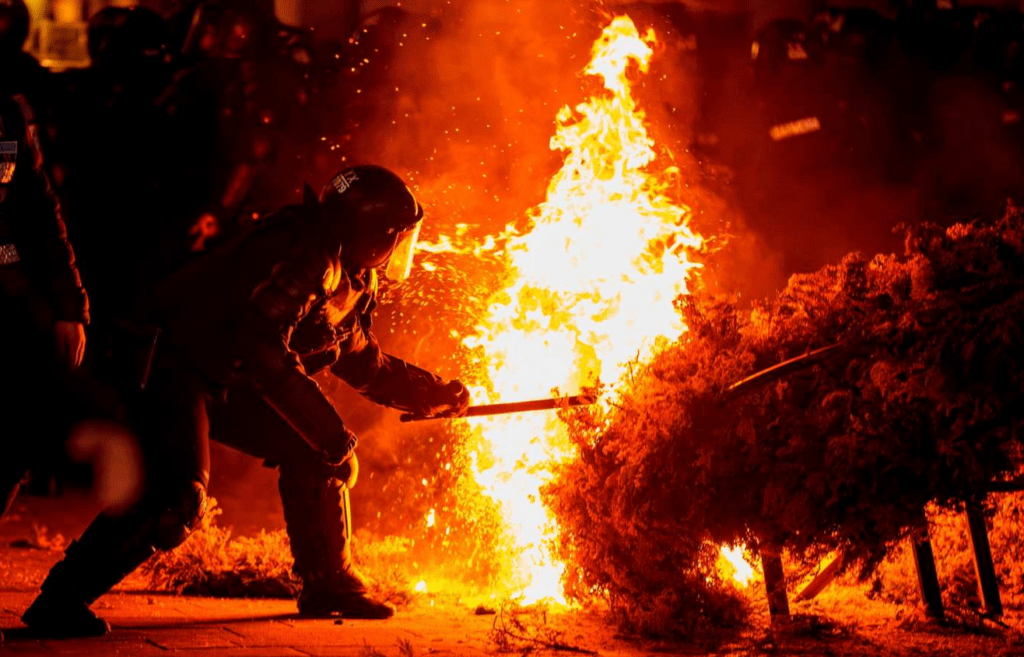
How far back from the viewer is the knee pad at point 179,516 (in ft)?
13.1

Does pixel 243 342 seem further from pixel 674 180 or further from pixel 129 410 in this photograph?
pixel 674 180

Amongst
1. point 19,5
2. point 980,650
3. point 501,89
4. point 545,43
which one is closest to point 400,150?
point 501,89

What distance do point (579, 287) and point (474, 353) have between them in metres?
1.17

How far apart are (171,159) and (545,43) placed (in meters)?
4.10

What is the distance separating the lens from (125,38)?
33.5 ft

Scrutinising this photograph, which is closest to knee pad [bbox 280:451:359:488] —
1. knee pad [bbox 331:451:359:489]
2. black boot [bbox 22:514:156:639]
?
knee pad [bbox 331:451:359:489]

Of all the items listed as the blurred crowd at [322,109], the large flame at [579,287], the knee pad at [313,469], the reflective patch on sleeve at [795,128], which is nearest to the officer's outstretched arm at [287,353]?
the knee pad at [313,469]

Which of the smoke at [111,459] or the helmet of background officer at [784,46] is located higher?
the helmet of background officer at [784,46]

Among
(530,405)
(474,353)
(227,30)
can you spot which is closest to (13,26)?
(227,30)

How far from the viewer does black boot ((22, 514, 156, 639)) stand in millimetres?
3850

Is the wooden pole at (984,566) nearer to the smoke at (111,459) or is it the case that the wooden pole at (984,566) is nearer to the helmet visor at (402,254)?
the helmet visor at (402,254)

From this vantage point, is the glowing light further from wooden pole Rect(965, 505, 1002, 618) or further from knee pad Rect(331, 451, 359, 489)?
knee pad Rect(331, 451, 359, 489)

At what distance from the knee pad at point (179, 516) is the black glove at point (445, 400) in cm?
131

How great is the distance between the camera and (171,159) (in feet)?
33.9
